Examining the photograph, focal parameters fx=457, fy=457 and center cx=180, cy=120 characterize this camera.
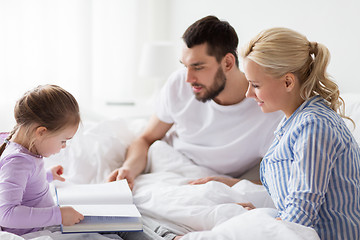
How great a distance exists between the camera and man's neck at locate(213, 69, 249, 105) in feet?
6.21

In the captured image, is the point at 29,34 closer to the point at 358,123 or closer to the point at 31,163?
the point at 31,163

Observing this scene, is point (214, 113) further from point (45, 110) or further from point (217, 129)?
point (45, 110)

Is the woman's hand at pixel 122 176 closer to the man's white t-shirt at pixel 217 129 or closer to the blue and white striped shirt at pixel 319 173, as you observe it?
the man's white t-shirt at pixel 217 129

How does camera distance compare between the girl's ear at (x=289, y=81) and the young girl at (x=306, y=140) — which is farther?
the girl's ear at (x=289, y=81)

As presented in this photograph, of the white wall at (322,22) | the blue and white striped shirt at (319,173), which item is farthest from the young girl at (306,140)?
the white wall at (322,22)

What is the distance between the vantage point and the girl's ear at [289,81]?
1243 mm

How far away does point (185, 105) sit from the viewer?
2006 millimetres

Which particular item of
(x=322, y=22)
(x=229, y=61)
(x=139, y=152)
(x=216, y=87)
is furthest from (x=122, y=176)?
(x=322, y=22)

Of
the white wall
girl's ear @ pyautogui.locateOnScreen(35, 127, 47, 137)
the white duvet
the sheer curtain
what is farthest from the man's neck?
the sheer curtain

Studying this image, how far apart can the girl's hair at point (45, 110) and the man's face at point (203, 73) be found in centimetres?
68

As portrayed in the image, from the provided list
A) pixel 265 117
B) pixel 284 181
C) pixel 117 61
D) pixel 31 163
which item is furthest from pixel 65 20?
pixel 284 181

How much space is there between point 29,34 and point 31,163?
206cm

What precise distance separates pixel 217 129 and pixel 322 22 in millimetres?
697

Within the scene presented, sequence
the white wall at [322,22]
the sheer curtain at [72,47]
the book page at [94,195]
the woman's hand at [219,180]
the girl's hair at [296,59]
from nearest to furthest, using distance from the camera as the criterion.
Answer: the girl's hair at [296,59], the book page at [94,195], the woman's hand at [219,180], the white wall at [322,22], the sheer curtain at [72,47]
